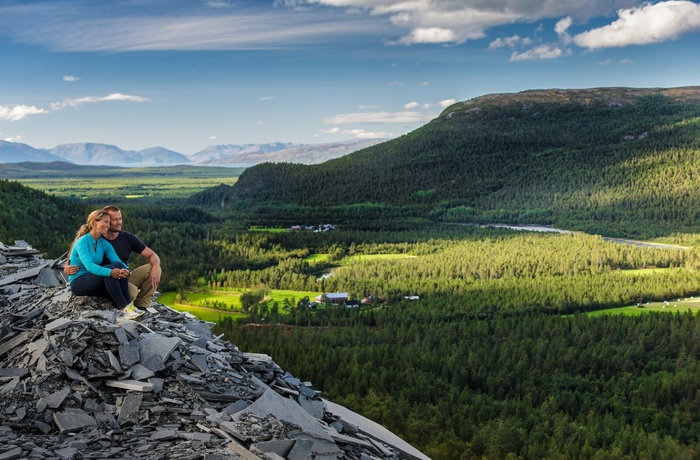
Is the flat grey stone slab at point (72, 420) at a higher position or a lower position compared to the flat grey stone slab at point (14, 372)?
lower

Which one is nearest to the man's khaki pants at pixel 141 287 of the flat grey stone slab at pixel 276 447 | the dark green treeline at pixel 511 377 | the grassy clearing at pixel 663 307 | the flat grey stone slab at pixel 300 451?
the flat grey stone slab at pixel 276 447

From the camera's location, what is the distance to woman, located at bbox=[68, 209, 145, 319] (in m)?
15.9

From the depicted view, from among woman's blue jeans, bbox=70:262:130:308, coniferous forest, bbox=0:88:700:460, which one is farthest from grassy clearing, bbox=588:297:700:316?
woman's blue jeans, bbox=70:262:130:308

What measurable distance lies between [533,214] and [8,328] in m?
183

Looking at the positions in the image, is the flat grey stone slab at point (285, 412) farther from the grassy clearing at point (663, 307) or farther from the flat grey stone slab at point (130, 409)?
the grassy clearing at point (663, 307)

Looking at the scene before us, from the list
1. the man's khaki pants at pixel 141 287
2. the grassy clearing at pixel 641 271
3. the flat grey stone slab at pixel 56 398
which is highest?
the man's khaki pants at pixel 141 287

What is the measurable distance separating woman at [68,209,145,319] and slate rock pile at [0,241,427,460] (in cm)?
29

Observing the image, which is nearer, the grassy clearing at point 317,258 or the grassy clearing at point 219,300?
the grassy clearing at point 219,300

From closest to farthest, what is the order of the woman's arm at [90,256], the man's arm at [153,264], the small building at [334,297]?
1. the woman's arm at [90,256]
2. the man's arm at [153,264]
3. the small building at [334,297]

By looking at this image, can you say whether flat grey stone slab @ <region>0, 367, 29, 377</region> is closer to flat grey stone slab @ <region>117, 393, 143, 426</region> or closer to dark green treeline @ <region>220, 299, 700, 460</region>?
flat grey stone slab @ <region>117, 393, 143, 426</region>

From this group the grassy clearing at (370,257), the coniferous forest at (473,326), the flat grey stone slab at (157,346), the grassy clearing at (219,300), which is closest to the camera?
the flat grey stone slab at (157,346)

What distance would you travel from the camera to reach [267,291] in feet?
290

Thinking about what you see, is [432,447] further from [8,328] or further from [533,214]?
[533,214]

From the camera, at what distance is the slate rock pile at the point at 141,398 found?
39.1ft
